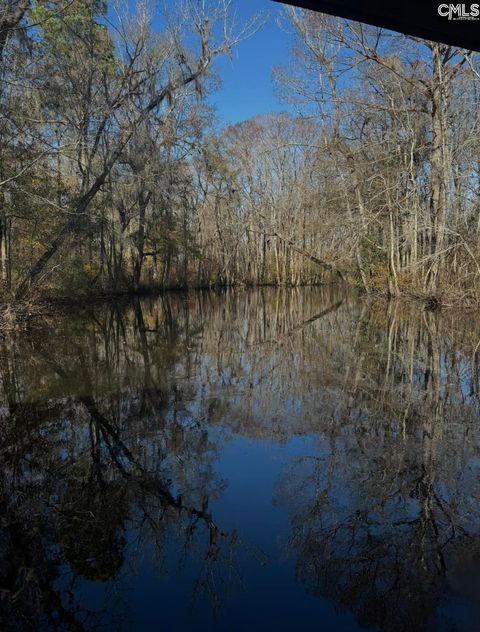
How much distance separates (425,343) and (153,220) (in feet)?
80.2

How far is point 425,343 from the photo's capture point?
419 inches

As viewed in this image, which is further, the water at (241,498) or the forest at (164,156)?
the forest at (164,156)

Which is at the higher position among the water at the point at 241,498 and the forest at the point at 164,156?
the forest at the point at 164,156

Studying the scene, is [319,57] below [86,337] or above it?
above

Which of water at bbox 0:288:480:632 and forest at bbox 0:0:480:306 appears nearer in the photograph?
water at bbox 0:288:480:632

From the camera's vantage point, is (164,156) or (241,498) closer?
(241,498)

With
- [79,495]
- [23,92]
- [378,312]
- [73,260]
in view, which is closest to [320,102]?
[378,312]

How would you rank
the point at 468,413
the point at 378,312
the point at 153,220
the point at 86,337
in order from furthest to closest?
the point at 153,220 < the point at 378,312 < the point at 86,337 < the point at 468,413

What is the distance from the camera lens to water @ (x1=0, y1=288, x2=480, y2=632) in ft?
8.87

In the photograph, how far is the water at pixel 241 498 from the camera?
8.87ft

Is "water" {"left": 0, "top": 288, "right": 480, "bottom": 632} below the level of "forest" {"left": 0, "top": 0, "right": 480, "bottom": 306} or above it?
below

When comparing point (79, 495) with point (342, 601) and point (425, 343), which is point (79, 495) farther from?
point (425, 343)

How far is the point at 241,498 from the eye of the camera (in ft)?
12.9

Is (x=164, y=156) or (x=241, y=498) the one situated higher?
(x=164, y=156)
